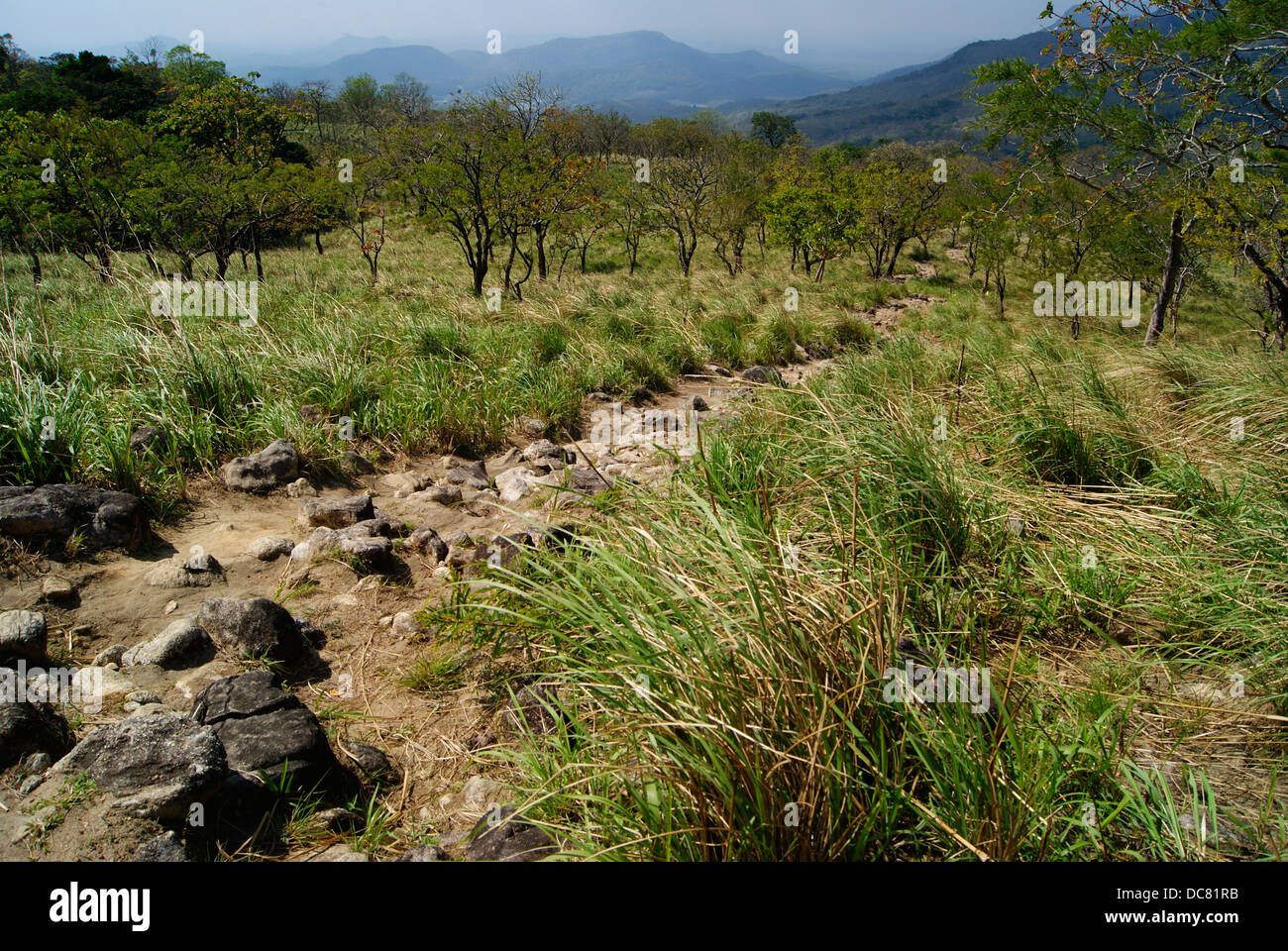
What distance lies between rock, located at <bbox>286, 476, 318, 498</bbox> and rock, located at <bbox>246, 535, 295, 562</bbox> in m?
0.68

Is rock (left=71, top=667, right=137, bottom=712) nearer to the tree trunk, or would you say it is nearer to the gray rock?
the gray rock

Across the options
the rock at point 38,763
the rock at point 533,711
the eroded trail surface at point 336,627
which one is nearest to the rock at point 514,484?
the eroded trail surface at point 336,627

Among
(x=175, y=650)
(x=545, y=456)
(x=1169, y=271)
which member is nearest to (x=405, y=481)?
(x=545, y=456)

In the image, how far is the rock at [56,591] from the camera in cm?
300

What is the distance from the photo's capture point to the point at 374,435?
17.5 feet

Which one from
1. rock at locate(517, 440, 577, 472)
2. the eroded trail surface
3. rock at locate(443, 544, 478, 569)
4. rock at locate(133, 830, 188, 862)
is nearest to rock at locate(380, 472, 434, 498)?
the eroded trail surface

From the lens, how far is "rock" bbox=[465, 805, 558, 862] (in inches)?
74.5

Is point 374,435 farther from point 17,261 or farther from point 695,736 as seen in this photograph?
point 17,261

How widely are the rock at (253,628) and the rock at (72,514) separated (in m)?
0.90

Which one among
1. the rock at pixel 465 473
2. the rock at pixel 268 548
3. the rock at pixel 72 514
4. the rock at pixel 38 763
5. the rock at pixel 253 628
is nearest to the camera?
the rock at pixel 38 763

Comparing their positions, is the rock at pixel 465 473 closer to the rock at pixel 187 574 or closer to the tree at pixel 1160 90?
the rock at pixel 187 574

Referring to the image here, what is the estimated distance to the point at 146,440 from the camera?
424 cm
